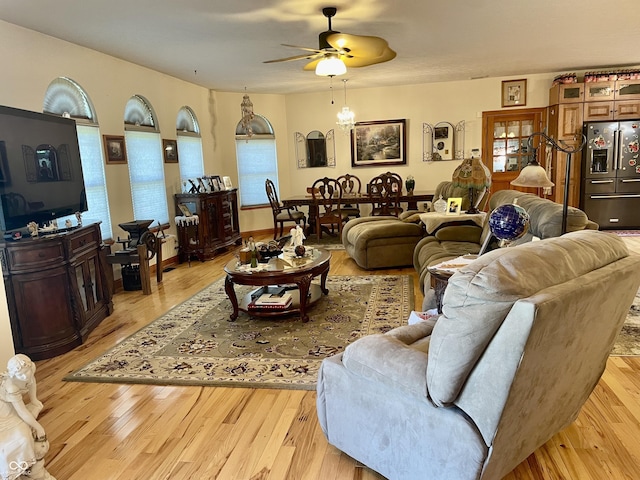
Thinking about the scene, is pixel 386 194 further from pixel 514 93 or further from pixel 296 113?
pixel 514 93

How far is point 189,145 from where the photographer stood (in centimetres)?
670

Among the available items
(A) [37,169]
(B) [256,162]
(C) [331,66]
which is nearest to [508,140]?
(B) [256,162]

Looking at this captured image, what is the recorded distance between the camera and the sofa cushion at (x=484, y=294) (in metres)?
1.24

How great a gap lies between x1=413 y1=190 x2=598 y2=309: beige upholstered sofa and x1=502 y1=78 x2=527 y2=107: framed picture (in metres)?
3.65

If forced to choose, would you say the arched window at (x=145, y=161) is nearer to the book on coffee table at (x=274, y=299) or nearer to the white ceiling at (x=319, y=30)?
the white ceiling at (x=319, y=30)

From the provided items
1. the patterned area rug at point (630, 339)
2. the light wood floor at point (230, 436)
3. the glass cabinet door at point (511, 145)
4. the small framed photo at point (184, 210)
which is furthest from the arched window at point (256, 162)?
the patterned area rug at point (630, 339)

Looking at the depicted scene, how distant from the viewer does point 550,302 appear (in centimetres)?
122

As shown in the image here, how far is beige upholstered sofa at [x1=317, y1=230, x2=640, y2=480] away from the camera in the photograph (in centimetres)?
126

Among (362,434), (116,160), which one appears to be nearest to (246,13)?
(116,160)

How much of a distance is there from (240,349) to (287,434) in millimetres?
1077

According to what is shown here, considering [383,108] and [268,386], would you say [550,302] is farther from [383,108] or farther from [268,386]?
[383,108]

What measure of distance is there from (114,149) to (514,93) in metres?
6.07

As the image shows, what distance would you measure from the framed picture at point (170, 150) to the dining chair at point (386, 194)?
2.81 meters

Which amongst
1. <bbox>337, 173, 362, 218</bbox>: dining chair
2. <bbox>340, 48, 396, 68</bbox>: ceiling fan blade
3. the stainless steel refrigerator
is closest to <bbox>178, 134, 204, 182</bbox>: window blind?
<bbox>337, 173, 362, 218</bbox>: dining chair
